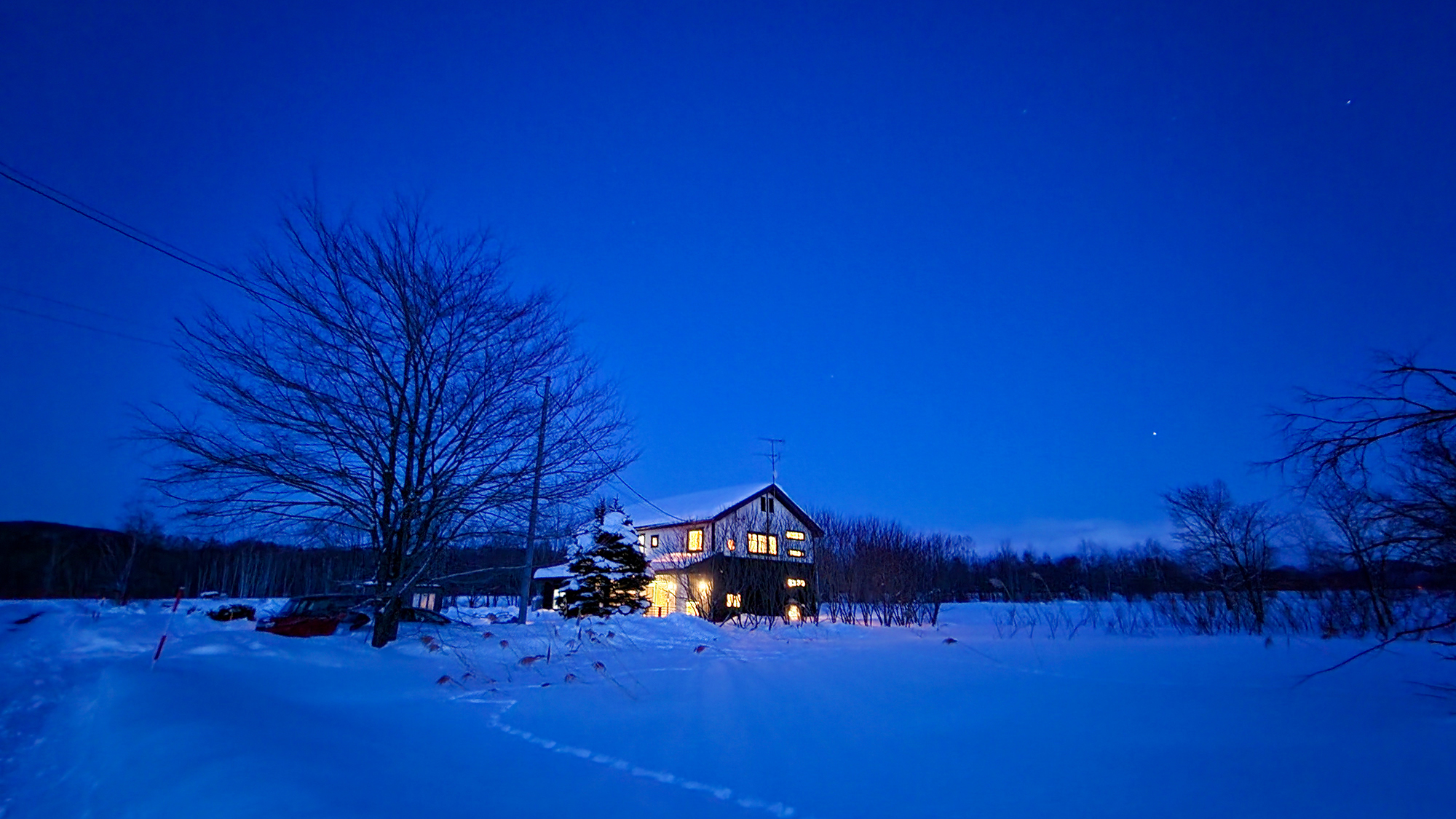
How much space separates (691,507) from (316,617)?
2075cm

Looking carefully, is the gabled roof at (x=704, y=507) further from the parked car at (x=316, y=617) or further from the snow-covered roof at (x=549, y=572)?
the parked car at (x=316, y=617)

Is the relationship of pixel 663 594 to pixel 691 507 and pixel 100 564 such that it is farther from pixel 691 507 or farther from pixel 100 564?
pixel 100 564

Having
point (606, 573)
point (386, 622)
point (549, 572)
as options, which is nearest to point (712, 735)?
point (386, 622)

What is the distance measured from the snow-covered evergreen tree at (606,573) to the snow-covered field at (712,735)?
14.1 meters

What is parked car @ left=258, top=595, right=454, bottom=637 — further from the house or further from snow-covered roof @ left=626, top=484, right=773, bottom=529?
snow-covered roof @ left=626, top=484, right=773, bottom=529

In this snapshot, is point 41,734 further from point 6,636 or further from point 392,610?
point 6,636

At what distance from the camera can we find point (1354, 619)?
44.7 ft

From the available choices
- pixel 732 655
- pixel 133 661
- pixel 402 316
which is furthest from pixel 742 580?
pixel 133 661

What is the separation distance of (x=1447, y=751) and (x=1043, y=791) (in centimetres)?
196

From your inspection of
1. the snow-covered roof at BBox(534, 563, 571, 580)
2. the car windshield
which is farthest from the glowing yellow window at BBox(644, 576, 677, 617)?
the car windshield

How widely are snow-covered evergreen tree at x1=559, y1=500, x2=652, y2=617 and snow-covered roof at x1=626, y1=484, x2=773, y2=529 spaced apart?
271 inches

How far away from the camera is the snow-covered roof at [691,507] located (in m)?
30.8

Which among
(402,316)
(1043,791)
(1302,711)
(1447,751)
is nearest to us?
(1043,791)

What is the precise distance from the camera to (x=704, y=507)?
105 ft
